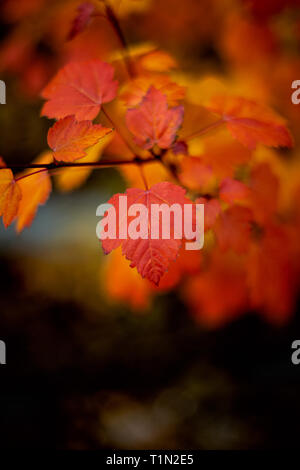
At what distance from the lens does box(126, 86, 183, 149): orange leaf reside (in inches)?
37.0

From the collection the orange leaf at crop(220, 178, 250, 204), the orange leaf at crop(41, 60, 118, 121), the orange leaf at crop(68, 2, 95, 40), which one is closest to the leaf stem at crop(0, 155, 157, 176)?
the orange leaf at crop(41, 60, 118, 121)

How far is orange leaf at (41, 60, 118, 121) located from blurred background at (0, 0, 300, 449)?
819 millimetres

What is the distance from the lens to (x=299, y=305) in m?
3.00

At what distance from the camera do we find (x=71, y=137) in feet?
2.91

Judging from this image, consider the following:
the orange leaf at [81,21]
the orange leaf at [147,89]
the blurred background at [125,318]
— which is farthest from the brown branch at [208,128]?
the blurred background at [125,318]

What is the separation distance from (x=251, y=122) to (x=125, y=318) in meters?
2.11

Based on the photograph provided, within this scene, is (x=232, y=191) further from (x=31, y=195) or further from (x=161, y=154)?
(x=31, y=195)

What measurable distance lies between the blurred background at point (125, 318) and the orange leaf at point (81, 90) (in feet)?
2.69

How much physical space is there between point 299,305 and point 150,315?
1252mm

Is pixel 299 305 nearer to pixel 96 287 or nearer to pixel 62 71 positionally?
pixel 96 287

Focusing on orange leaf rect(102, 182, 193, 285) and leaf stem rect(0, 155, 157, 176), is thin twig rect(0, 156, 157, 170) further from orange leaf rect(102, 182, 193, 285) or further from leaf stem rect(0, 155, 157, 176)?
orange leaf rect(102, 182, 193, 285)

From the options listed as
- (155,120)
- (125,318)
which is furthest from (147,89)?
(125,318)
